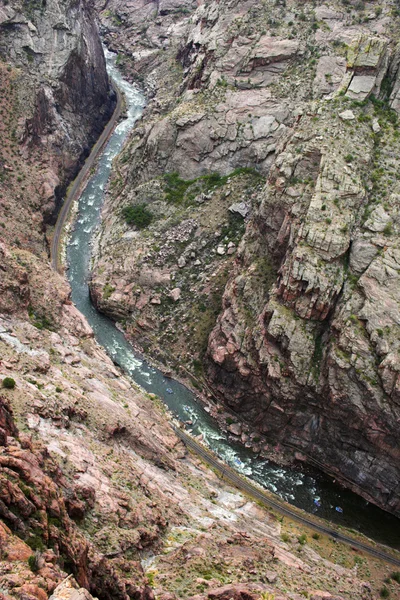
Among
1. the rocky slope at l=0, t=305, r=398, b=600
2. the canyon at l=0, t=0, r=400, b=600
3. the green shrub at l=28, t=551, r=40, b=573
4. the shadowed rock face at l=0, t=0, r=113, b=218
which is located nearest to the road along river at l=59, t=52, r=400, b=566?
the canyon at l=0, t=0, r=400, b=600

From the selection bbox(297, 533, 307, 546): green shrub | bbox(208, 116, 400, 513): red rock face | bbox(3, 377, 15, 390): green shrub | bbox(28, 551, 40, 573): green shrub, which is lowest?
bbox(297, 533, 307, 546): green shrub

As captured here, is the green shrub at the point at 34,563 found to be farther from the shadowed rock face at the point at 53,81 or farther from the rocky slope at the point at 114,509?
the shadowed rock face at the point at 53,81

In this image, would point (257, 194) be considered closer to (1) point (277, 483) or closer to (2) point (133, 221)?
(2) point (133, 221)

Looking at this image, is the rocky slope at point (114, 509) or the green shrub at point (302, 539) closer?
the rocky slope at point (114, 509)

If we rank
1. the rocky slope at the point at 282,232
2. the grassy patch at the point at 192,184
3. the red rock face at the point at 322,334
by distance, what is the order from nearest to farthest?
1. the red rock face at the point at 322,334
2. the rocky slope at the point at 282,232
3. the grassy patch at the point at 192,184

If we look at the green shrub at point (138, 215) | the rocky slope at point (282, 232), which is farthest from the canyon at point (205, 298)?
the green shrub at point (138, 215)

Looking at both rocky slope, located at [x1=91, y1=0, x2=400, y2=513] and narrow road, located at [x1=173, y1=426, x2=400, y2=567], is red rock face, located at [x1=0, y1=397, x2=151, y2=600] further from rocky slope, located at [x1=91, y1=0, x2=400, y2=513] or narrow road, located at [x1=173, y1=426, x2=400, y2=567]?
rocky slope, located at [x1=91, y1=0, x2=400, y2=513]
